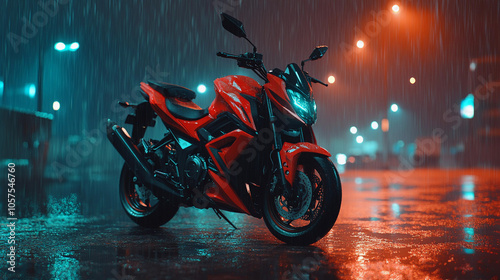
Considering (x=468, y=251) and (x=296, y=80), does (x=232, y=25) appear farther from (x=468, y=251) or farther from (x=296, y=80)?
(x=468, y=251)

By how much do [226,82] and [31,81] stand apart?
1040 inches

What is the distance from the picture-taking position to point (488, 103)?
117ft

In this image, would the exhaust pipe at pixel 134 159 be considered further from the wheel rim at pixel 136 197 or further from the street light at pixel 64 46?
the street light at pixel 64 46

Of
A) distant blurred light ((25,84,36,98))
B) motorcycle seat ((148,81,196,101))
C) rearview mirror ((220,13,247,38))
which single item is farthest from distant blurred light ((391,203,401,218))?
distant blurred light ((25,84,36,98))

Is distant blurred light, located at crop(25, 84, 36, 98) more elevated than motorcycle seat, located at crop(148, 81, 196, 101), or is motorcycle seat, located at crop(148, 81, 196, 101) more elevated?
distant blurred light, located at crop(25, 84, 36, 98)

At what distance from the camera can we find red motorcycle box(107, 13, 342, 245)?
4113 mm

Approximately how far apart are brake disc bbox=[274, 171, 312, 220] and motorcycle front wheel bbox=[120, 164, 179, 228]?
131 centimetres

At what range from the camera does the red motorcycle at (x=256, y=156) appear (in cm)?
411

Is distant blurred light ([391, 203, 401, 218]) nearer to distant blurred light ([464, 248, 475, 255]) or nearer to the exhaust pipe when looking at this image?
distant blurred light ([464, 248, 475, 255])

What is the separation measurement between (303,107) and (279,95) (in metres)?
0.24

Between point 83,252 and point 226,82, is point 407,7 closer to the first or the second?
point 226,82

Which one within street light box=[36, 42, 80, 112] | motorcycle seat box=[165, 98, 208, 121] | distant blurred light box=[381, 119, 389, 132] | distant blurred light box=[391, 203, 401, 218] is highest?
street light box=[36, 42, 80, 112]

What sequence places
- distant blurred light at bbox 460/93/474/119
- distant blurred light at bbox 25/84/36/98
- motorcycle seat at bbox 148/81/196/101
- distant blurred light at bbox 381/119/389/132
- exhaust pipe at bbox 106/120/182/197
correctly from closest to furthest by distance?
exhaust pipe at bbox 106/120/182/197 < motorcycle seat at bbox 148/81/196/101 < distant blurred light at bbox 381/119/389/132 < distant blurred light at bbox 25/84/36/98 < distant blurred light at bbox 460/93/474/119

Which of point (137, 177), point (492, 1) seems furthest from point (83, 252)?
point (492, 1)
